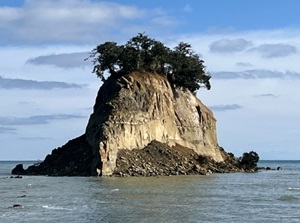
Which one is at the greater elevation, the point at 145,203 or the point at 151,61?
the point at 151,61

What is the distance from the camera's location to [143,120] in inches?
3989

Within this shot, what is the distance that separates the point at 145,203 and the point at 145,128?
49716mm

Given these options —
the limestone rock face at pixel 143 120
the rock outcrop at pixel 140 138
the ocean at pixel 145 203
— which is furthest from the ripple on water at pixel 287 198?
the limestone rock face at pixel 143 120

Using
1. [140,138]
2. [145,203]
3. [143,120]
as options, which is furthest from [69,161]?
[145,203]

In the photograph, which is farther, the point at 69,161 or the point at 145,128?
the point at 145,128

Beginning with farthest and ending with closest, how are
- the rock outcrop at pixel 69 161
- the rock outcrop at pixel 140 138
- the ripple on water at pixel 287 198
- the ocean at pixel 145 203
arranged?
the rock outcrop at pixel 69 161, the rock outcrop at pixel 140 138, the ripple on water at pixel 287 198, the ocean at pixel 145 203

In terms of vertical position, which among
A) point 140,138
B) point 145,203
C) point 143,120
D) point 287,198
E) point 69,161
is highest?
point 143,120

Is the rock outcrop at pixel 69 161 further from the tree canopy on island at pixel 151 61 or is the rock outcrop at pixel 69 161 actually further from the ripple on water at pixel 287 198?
the ripple on water at pixel 287 198

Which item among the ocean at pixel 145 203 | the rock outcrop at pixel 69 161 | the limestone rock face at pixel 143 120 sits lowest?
the ocean at pixel 145 203

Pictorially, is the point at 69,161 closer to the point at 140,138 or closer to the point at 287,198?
the point at 140,138

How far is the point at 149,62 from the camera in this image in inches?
4419

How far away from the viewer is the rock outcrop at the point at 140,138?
91.8 metres

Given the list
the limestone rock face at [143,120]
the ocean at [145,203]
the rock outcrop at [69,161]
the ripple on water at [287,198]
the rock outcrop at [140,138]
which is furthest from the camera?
the rock outcrop at [69,161]

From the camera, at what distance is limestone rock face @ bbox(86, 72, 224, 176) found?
92.2 metres
